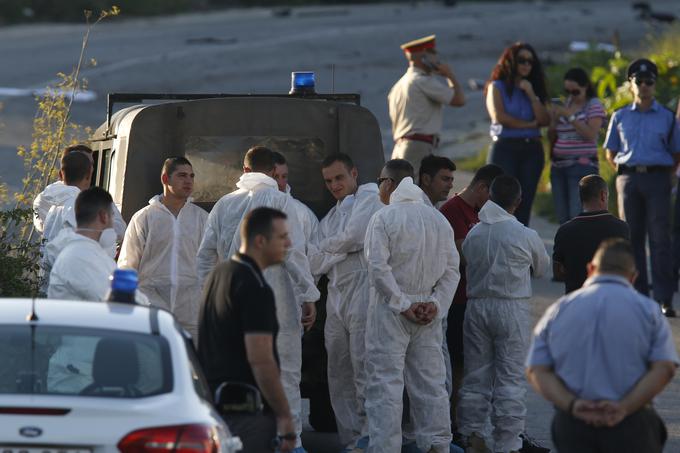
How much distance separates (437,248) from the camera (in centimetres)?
988

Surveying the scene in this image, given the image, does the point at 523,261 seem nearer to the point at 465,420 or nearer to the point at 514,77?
the point at 465,420

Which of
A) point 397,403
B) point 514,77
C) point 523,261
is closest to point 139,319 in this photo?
point 397,403

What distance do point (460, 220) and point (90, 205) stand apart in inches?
117

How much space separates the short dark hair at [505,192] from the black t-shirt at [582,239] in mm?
345

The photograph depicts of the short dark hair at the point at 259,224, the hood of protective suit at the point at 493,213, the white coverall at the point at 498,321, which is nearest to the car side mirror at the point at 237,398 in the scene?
the short dark hair at the point at 259,224

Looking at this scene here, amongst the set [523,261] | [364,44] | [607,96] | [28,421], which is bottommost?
[364,44]

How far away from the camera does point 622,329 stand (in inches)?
281

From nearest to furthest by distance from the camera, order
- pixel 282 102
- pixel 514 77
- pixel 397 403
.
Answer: pixel 397 403
pixel 282 102
pixel 514 77

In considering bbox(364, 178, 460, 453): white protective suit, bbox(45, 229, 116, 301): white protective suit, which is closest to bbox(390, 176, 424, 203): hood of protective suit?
bbox(364, 178, 460, 453): white protective suit

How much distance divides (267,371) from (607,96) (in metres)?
14.6

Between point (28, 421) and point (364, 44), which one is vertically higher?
point (28, 421)

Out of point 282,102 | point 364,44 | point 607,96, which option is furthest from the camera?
point 364,44

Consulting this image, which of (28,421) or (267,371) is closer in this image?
(28,421)

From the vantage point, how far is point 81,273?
8430 mm
